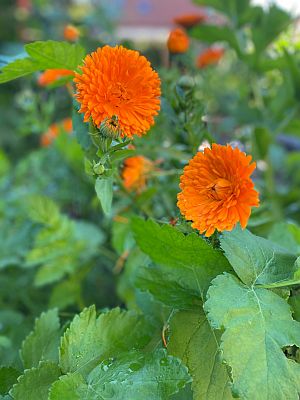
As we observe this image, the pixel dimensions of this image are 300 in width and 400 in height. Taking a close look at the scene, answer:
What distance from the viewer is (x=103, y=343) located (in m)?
0.58

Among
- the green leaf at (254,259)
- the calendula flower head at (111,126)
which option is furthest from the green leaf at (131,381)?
the calendula flower head at (111,126)

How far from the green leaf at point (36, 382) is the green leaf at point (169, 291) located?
13 centimetres

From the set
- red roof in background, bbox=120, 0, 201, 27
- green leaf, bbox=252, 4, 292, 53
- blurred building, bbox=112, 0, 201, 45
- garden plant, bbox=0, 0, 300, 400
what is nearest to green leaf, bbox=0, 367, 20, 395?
garden plant, bbox=0, 0, 300, 400

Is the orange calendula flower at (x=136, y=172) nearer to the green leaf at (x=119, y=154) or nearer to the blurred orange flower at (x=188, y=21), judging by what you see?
the green leaf at (x=119, y=154)

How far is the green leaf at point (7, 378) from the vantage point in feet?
1.87

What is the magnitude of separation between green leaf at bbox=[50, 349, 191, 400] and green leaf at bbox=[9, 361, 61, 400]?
0.13 feet

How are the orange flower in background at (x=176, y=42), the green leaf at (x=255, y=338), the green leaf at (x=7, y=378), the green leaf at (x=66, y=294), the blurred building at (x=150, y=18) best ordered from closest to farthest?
the green leaf at (x=255, y=338), the green leaf at (x=7, y=378), the orange flower in background at (x=176, y=42), the green leaf at (x=66, y=294), the blurred building at (x=150, y=18)

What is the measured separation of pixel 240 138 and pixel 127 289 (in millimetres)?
419

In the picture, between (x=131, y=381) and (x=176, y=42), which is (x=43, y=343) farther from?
(x=176, y=42)

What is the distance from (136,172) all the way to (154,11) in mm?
4725

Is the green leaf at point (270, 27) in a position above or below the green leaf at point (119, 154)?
above

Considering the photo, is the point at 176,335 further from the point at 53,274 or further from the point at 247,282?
the point at 53,274

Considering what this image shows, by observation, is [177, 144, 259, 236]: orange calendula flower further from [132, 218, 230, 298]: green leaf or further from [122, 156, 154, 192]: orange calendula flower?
[122, 156, 154, 192]: orange calendula flower

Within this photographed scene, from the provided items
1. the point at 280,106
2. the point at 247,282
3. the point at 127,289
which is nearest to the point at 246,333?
the point at 247,282
